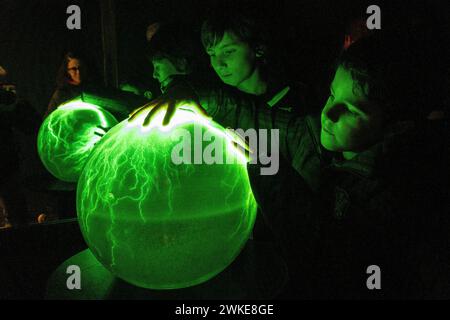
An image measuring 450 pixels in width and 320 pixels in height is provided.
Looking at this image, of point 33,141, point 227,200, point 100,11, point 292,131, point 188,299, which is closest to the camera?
point 227,200

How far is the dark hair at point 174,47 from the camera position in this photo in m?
1.96

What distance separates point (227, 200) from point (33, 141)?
234 cm

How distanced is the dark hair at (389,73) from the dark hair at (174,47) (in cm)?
90

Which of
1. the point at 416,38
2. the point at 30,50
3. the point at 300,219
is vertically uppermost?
the point at 30,50

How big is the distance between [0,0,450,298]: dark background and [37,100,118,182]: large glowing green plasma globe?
1.13 ft

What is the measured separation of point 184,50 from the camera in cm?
198

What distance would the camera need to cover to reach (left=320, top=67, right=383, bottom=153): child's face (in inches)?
54.6

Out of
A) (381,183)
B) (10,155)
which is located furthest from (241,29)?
(10,155)

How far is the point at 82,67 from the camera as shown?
248 cm

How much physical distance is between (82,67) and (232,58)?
4.38ft

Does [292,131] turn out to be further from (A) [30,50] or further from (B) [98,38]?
(A) [30,50]

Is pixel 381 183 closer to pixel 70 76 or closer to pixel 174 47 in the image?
pixel 174 47

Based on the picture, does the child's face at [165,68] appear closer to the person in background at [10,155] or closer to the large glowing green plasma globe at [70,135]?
the large glowing green plasma globe at [70,135]
